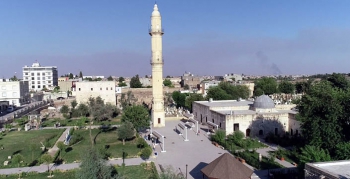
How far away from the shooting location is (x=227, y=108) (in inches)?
1153

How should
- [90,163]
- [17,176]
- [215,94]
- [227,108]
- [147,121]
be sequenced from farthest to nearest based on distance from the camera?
[215,94]
[227,108]
[147,121]
[17,176]
[90,163]

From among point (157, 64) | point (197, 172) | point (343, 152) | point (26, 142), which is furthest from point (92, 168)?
point (157, 64)

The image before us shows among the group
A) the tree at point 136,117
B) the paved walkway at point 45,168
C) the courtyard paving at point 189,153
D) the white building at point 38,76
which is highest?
the white building at point 38,76

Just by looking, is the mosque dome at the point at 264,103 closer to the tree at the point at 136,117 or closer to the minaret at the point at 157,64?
the minaret at the point at 157,64

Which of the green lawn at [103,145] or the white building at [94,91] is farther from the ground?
the white building at [94,91]

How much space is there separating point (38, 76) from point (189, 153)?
72.6m

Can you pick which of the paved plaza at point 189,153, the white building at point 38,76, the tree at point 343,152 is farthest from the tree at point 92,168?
the white building at point 38,76

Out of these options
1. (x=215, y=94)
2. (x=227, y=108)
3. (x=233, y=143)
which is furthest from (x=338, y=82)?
(x=233, y=143)

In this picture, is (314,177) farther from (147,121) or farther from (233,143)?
(147,121)

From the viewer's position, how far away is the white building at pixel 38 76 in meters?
80.2

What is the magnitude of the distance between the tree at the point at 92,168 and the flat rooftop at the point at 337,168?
740cm

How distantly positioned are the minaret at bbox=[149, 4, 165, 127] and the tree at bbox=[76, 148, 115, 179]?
18.1 m

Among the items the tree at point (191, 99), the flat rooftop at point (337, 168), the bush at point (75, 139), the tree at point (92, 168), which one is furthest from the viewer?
the tree at point (191, 99)

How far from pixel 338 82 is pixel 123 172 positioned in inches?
1548
